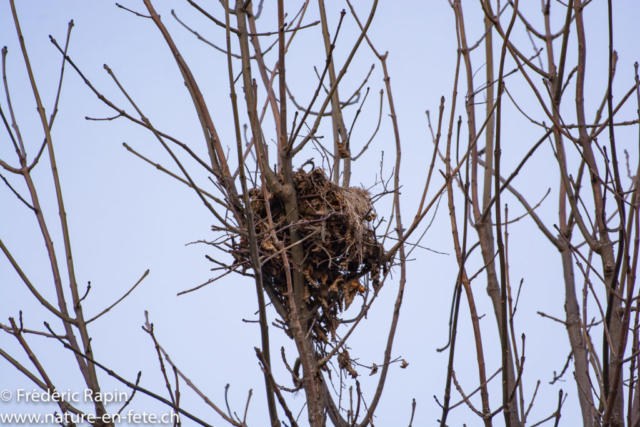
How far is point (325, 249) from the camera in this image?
3092mm

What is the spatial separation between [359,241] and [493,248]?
0.70 meters

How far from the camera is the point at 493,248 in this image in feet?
10.3

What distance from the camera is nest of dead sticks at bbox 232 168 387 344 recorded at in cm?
311

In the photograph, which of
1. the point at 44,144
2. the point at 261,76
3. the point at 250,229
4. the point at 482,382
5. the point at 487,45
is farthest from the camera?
the point at 261,76

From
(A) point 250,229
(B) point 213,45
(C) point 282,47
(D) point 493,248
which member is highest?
(B) point 213,45

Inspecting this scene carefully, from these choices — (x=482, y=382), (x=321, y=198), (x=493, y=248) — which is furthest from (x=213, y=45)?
(x=482, y=382)

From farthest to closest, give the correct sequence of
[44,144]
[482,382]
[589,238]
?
[44,144]
[589,238]
[482,382]

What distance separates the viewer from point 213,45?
141 inches

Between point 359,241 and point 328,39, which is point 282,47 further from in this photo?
point 328,39

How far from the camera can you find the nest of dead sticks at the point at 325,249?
311cm

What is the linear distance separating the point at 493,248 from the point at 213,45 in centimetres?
200

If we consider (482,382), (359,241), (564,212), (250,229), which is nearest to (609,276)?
(482,382)

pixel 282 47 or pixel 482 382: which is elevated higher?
pixel 282 47

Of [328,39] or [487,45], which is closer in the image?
[487,45]
